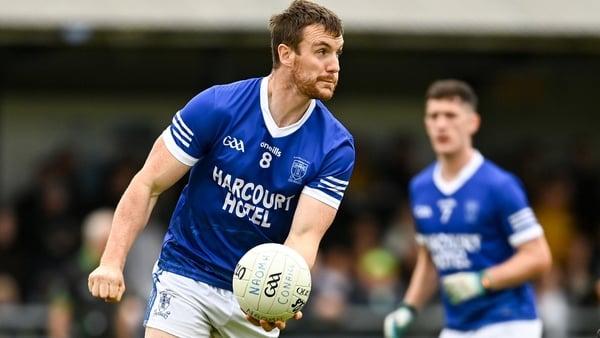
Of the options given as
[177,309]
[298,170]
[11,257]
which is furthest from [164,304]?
[11,257]

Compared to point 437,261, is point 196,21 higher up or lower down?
higher up

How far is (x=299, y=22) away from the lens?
5.86 meters

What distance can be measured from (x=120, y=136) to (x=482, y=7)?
4.94m

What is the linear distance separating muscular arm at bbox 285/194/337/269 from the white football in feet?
0.44

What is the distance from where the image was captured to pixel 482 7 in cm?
1271

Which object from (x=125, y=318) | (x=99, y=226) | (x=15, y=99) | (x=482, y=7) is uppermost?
(x=482, y=7)

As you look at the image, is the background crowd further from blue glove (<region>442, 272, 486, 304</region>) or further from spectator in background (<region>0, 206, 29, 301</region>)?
blue glove (<region>442, 272, 486, 304</region>)

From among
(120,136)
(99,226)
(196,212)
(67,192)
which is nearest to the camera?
(196,212)

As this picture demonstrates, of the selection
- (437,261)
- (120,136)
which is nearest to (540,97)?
(120,136)

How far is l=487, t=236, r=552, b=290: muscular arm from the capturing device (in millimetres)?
7535

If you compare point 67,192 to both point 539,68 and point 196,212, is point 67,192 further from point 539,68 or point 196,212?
point 196,212

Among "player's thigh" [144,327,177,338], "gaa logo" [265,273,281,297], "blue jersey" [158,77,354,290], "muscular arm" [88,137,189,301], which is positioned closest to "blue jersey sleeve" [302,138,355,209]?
"blue jersey" [158,77,354,290]

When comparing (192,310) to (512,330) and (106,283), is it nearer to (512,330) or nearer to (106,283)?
(106,283)

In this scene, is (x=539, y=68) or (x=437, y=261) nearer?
(x=437, y=261)
